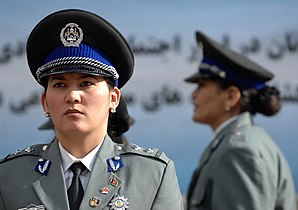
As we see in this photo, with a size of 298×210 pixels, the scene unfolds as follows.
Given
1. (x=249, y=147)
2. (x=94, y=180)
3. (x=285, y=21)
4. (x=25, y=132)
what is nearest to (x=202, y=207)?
(x=249, y=147)

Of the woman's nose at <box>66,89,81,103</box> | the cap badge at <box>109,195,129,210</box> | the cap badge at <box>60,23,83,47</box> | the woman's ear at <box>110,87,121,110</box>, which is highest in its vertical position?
the cap badge at <box>60,23,83,47</box>

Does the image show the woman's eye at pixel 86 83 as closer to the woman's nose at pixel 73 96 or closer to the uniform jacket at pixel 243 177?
the woman's nose at pixel 73 96

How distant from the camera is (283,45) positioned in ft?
17.4

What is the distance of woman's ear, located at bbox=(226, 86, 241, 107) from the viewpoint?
284 centimetres

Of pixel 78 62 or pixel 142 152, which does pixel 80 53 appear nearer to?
pixel 78 62

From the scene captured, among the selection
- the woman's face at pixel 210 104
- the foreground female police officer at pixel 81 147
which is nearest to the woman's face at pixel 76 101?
the foreground female police officer at pixel 81 147

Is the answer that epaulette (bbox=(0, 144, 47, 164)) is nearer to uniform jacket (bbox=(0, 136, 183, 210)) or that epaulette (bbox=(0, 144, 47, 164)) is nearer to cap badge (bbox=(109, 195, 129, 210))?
uniform jacket (bbox=(0, 136, 183, 210))

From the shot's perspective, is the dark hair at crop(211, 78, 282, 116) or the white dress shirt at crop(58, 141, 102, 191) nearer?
the white dress shirt at crop(58, 141, 102, 191)

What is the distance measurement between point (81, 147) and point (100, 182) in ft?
0.32

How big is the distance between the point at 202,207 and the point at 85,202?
2.74 ft

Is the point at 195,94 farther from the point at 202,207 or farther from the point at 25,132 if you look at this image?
the point at 25,132

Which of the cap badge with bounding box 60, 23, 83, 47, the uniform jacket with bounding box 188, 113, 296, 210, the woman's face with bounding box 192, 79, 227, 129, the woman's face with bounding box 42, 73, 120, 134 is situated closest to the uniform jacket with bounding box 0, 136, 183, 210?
the woman's face with bounding box 42, 73, 120, 134

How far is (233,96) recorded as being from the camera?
2.84 meters

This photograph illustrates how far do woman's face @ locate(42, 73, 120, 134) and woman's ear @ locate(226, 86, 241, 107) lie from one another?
1041mm
